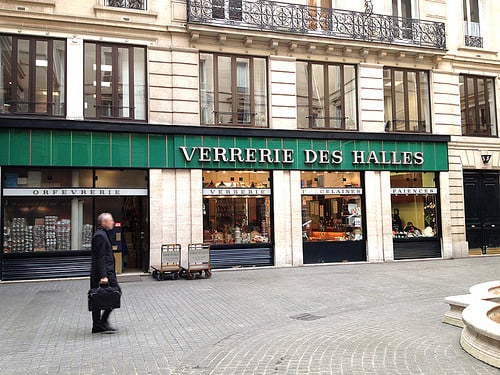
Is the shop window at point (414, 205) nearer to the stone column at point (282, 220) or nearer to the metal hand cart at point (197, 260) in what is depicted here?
the stone column at point (282, 220)

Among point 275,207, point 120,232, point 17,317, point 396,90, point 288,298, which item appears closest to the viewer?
point 17,317

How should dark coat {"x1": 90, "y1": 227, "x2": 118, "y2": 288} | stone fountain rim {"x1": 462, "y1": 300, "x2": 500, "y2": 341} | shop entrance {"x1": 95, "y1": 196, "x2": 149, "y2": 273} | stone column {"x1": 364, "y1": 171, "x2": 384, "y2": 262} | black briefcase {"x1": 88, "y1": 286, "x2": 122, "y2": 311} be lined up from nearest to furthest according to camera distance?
stone fountain rim {"x1": 462, "y1": 300, "x2": 500, "y2": 341} < black briefcase {"x1": 88, "y1": 286, "x2": 122, "y2": 311} < dark coat {"x1": 90, "y1": 227, "x2": 118, "y2": 288} < shop entrance {"x1": 95, "y1": 196, "x2": 149, "y2": 273} < stone column {"x1": 364, "y1": 171, "x2": 384, "y2": 262}

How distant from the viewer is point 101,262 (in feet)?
23.9

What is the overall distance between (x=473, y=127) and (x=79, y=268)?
15395 millimetres

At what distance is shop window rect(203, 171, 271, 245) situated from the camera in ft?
49.8

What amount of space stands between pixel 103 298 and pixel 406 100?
1411cm

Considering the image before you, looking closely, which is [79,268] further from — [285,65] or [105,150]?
[285,65]

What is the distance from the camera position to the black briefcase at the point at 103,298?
7.06 meters

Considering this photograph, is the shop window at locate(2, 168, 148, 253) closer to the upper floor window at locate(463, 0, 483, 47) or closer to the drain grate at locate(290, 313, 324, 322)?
the drain grate at locate(290, 313, 324, 322)

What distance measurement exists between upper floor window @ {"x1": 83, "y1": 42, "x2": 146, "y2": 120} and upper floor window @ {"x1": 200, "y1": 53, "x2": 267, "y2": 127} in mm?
2009

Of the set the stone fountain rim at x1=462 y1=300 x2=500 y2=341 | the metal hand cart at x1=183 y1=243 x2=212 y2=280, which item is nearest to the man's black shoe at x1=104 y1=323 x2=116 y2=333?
the stone fountain rim at x1=462 y1=300 x2=500 y2=341

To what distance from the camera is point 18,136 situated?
13.4 meters

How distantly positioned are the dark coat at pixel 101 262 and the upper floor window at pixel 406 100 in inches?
494

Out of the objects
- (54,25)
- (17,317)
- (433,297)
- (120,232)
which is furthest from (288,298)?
(54,25)
